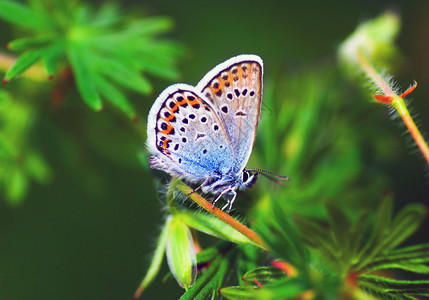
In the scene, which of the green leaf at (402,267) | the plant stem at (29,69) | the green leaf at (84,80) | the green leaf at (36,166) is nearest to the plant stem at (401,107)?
the green leaf at (402,267)

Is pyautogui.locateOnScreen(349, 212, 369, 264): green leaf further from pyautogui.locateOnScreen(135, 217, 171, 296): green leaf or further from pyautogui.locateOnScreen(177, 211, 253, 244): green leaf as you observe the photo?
pyautogui.locateOnScreen(135, 217, 171, 296): green leaf

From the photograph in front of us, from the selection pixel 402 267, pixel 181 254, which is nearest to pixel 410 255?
pixel 402 267

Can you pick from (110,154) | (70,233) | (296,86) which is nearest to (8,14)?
(110,154)

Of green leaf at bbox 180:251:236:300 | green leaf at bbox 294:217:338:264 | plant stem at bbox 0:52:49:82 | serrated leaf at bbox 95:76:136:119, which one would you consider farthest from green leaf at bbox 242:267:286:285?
plant stem at bbox 0:52:49:82

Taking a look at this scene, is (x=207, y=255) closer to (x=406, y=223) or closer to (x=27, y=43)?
(x=406, y=223)

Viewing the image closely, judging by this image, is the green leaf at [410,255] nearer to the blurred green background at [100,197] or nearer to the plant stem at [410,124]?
the plant stem at [410,124]

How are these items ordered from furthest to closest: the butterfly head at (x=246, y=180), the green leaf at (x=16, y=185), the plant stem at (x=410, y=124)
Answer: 1. the green leaf at (x=16, y=185)
2. the butterfly head at (x=246, y=180)
3. the plant stem at (x=410, y=124)

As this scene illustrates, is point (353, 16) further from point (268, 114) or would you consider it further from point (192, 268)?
point (192, 268)
